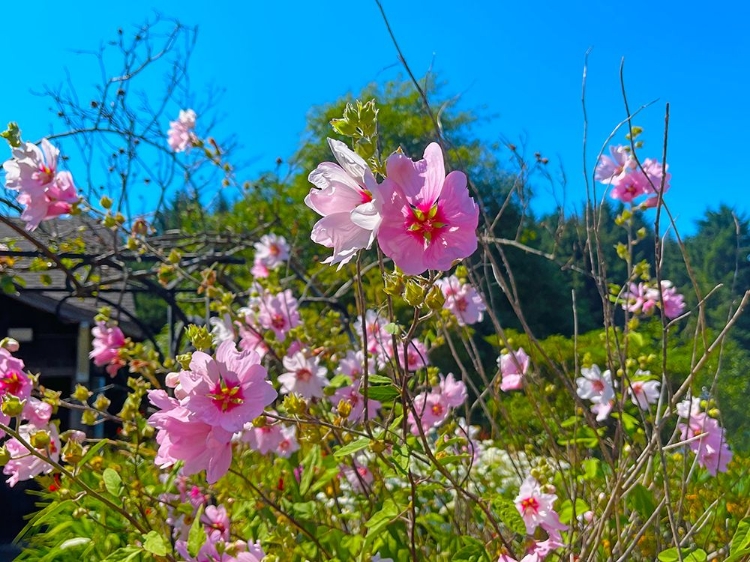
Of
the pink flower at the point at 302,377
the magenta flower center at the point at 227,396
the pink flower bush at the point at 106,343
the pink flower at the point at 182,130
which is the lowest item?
the magenta flower center at the point at 227,396

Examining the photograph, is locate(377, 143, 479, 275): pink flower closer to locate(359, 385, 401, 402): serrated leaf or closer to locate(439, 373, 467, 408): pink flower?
locate(359, 385, 401, 402): serrated leaf

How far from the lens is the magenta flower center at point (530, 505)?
4.81 feet

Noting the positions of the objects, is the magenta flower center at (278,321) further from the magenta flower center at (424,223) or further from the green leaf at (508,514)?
the magenta flower center at (424,223)

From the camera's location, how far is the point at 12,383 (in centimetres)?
136

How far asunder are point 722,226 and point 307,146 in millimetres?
13447

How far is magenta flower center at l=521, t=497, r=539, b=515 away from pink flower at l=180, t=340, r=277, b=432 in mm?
778

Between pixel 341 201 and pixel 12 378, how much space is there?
0.94 metres

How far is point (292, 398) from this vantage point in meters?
1.07

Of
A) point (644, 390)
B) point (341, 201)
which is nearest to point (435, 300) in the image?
point (341, 201)

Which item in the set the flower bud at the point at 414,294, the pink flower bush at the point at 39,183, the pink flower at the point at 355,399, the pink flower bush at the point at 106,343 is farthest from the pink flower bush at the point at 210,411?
the pink flower bush at the point at 106,343

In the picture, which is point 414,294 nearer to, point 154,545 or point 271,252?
point 154,545

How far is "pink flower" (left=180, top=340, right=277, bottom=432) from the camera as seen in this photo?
911 millimetres

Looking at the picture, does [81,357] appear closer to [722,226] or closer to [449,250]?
[449,250]

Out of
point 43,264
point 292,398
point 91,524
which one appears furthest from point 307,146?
point 292,398
